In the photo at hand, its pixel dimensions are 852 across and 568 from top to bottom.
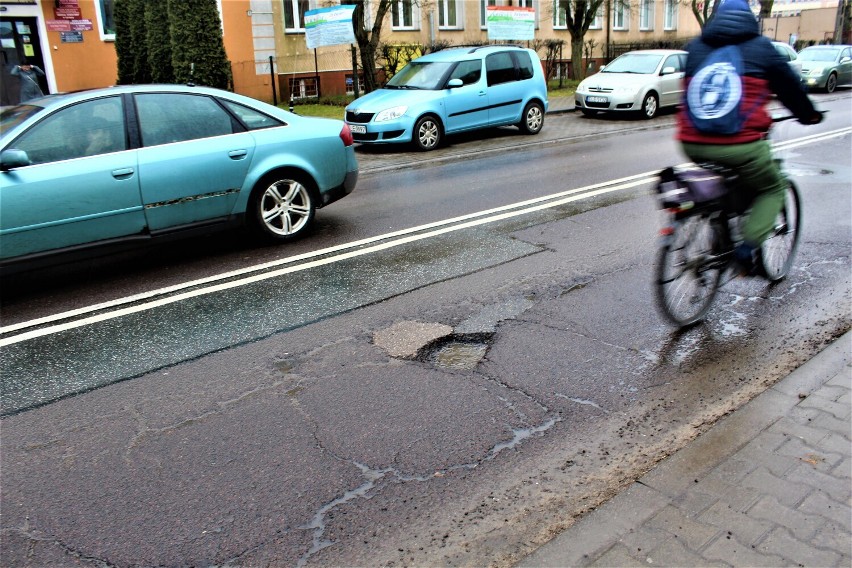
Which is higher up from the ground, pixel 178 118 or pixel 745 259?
pixel 178 118

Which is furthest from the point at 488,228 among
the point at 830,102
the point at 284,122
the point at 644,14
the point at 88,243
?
the point at 644,14

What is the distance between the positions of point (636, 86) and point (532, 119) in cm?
375

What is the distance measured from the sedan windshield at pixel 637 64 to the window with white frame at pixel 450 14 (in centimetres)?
1258

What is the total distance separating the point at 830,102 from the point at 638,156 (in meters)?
13.1

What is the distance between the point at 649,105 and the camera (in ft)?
60.3

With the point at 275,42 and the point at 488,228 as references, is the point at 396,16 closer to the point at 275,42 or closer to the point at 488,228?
the point at 275,42

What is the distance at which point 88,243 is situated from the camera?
6.11 m

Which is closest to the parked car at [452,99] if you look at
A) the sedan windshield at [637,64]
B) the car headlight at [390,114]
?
the car headlight at [390,114]

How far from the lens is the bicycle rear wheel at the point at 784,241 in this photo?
5.38 meters

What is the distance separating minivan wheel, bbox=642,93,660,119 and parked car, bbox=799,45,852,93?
975 centimetres

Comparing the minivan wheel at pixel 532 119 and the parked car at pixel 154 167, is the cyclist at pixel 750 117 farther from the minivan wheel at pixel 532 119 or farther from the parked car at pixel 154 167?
the minivan wheel at pixel 532 119

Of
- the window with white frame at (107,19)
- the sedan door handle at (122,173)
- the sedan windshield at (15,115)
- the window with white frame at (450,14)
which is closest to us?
the sedan windshield at (15,115)

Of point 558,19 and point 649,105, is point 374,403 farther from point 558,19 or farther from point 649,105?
point 558,19

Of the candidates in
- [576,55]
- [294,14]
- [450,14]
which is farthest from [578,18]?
[294,14]
